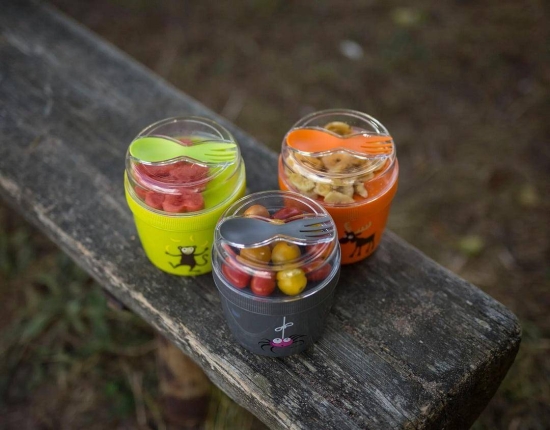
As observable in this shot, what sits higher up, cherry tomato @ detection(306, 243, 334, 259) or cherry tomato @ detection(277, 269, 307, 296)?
cherry tomato @ detection(306, 243, 334, 259)

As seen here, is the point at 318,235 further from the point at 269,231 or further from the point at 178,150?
the point at 178,150

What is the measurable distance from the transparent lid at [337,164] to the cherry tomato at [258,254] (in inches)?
7.1

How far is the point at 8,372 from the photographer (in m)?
1.73

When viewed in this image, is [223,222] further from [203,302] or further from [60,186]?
[60,186]

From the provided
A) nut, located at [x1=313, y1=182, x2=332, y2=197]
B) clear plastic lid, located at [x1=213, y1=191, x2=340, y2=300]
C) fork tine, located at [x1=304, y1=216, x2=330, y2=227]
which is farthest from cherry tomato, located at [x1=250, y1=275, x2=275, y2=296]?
nut, located at [x1=313, y1=182, x2=332, y2=197]

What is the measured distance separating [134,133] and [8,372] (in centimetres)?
81

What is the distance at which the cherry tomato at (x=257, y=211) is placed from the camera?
3.25 ft

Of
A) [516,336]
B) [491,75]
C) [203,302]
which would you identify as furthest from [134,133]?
[491,75]

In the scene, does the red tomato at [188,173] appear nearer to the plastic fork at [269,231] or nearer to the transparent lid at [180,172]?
the transparent lid at [180,172]

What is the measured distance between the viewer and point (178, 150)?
108 cm

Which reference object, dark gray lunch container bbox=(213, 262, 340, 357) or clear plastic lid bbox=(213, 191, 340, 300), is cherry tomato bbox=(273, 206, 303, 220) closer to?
clear plastic lid bbox=(213, 191, 340, 300)

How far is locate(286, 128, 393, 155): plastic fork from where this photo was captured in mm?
1090

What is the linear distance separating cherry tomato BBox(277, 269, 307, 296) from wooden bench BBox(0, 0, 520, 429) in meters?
0.18

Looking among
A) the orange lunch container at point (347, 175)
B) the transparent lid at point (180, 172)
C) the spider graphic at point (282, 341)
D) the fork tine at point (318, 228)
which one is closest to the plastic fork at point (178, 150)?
the transparent lid at point (180, 172)
